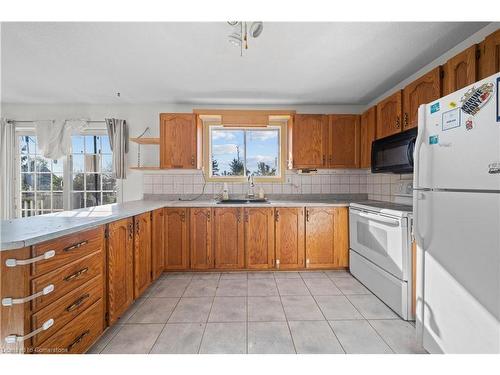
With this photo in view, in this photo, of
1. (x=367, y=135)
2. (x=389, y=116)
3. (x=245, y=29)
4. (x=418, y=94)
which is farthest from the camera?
(x=367, y=135)

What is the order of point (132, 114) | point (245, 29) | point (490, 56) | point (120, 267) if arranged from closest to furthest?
point (490, 56) < point (245, 29) < point (120, 267) < point (132, 114)

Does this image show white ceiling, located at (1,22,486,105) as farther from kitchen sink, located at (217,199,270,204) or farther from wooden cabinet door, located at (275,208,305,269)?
wooden cabinet door, located at (275,208,305,269)

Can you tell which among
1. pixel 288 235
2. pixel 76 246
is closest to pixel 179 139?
pixel 288 235

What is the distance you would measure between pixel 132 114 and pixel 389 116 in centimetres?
332

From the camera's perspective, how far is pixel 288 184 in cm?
330

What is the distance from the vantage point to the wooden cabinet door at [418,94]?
179 centimetres

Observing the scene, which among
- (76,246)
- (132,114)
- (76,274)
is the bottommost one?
(76,274)

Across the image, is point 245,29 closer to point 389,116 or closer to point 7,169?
point 389,116

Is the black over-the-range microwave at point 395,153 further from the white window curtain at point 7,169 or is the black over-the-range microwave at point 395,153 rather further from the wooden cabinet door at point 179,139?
the white window curtain at point 7,169

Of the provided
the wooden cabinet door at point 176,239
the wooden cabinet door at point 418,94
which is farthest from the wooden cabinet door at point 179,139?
the wooden cabinet door at point 418,94

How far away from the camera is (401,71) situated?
2.31 meters

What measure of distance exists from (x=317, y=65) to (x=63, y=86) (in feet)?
9.55

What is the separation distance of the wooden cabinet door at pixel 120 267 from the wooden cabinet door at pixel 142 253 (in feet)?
0.20

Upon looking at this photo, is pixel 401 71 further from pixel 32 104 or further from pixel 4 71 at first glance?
pixel 32 104
